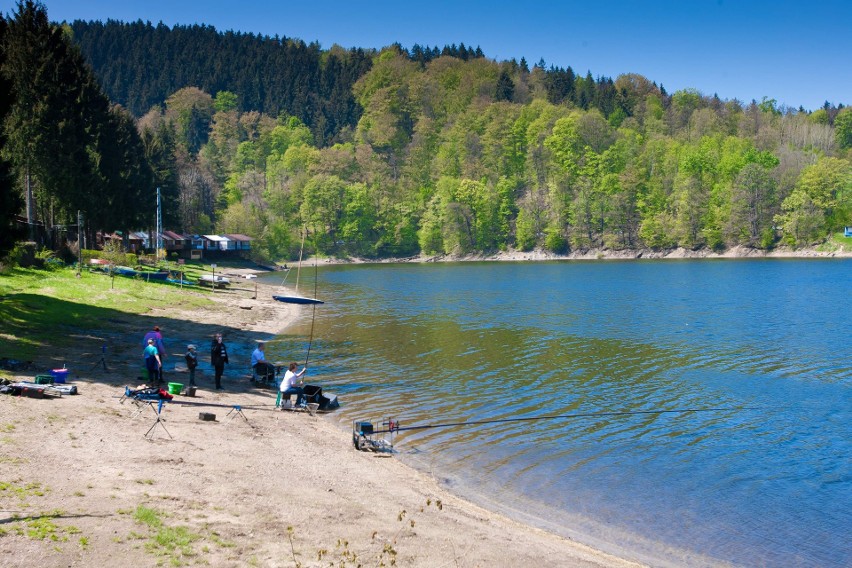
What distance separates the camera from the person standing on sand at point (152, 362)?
25469 millimetres

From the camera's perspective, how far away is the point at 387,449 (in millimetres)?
21641

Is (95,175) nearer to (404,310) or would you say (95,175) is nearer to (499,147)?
(404,310)

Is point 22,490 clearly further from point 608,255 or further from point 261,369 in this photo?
point 608,255

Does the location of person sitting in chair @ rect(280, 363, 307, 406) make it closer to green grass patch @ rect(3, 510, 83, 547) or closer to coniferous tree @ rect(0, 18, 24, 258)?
green grass patch @ rect(3, 510, 83, 547)

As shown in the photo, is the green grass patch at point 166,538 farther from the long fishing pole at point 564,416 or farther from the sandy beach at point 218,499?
the long fishing pole at point 564,416

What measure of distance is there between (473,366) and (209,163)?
17551 cm

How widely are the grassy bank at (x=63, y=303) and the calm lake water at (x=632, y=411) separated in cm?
919

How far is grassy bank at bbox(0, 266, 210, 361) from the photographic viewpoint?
30.7 meters

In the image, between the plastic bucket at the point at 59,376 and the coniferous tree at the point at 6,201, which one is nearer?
the plastic bucket at the point at 59,376

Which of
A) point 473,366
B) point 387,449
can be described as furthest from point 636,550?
point 473,366

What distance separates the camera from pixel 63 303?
39.5 metres

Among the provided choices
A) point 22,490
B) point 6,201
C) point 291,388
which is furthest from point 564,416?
point 6,201

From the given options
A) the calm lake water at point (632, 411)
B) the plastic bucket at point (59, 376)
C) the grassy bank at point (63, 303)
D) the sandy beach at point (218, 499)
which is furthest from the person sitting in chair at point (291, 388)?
the grassy bank at point (63, 303)

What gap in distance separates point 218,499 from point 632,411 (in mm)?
17094
